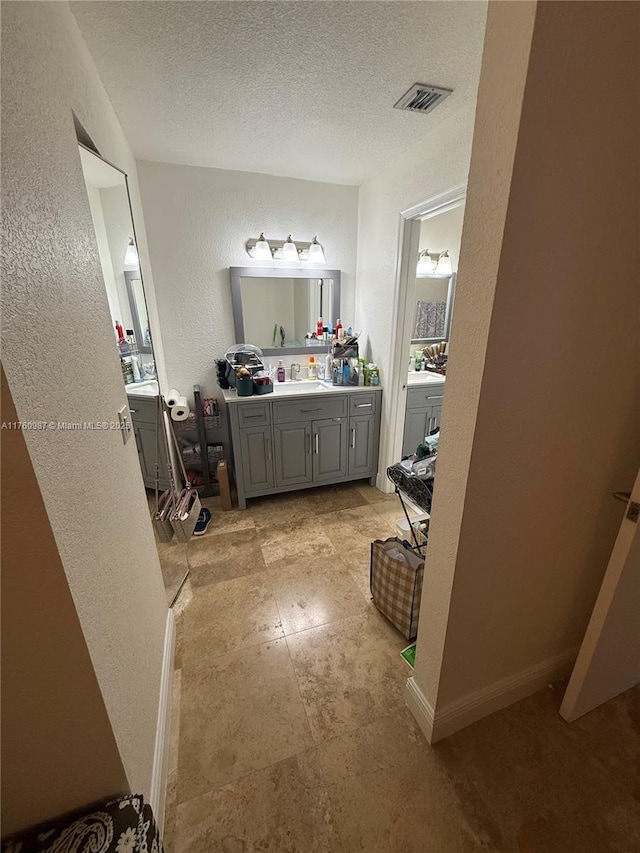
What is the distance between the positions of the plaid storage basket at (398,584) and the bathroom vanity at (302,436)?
107cm

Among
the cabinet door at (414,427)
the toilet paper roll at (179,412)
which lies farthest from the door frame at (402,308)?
the toilet paper roll at (179,412)

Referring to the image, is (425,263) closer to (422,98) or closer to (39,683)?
(422,98)

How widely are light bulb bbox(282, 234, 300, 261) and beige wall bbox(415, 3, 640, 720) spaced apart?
2021mm

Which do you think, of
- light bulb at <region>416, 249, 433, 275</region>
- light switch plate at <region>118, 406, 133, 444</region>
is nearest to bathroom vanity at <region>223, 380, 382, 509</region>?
light switch plate at <region>118, 406, 133, 444</region>

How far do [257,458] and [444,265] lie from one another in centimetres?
247

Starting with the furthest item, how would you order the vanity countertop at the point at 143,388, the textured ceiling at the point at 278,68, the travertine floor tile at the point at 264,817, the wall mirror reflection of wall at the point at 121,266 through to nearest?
the vanity countertop at the point at 143,388, the wall mirror reflection of wall at the point at 121,266, the textured ceiling at the point at 278,68, the travertine floor tile at the point at 264,817

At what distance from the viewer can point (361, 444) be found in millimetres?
2758

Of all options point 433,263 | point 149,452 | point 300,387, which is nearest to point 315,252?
point 300,387

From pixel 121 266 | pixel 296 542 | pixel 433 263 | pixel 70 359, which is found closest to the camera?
pixel 70 359

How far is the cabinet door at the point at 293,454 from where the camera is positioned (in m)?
2.50

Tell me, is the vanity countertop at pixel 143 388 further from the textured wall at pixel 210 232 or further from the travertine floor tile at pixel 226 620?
the travertine floor tile at pixel 226 620

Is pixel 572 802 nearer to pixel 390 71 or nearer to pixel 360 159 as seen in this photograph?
pixel 390 71

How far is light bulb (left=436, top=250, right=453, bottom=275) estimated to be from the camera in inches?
121

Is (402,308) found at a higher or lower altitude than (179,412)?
higher
